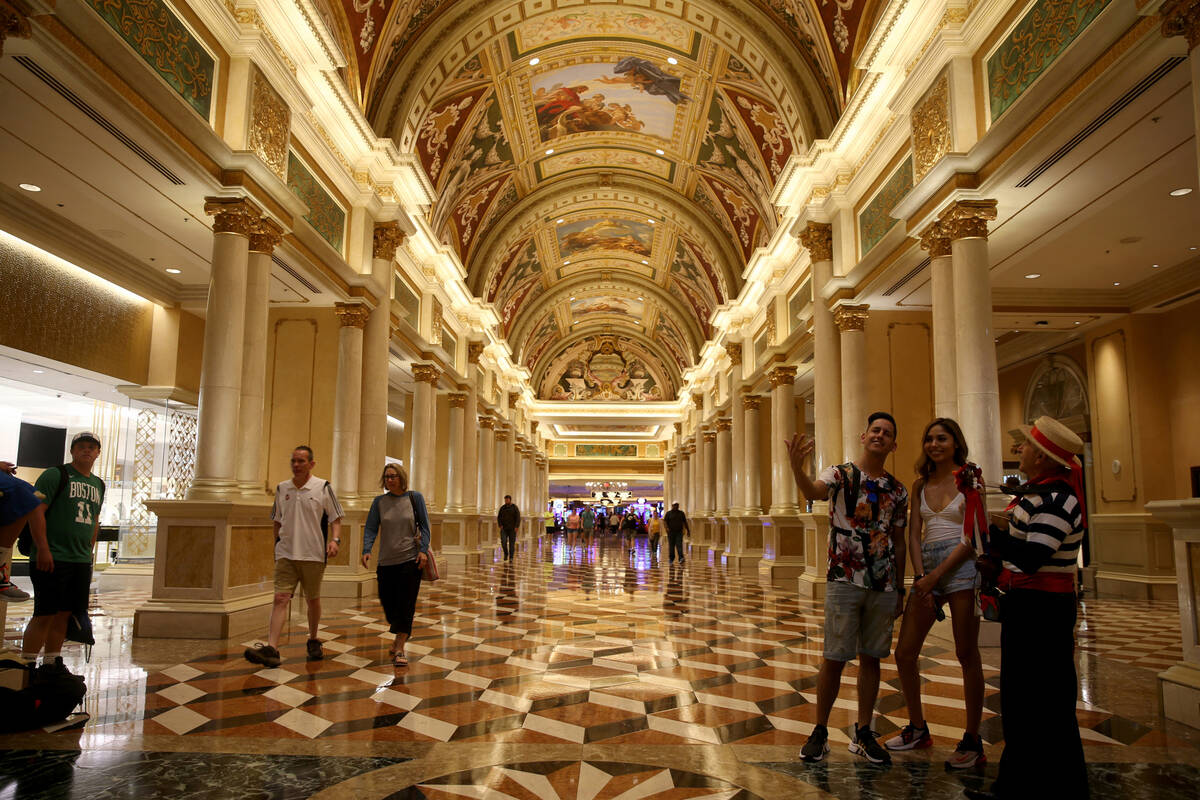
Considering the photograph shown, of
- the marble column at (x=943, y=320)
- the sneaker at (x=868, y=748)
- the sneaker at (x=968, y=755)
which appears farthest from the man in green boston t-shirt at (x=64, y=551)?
the marble column at (x=943, y=320)

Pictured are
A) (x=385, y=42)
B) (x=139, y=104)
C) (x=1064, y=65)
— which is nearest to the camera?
(x=1064, y=65)

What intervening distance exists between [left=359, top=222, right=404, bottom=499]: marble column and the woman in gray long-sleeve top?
5442 millimetres

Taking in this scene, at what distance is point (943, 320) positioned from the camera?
7.57m

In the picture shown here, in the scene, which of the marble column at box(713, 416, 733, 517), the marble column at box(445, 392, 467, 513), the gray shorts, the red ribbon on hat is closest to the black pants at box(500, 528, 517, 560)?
the marble column at box(445, 392, 467, 513)

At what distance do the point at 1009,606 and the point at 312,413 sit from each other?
10117 mm

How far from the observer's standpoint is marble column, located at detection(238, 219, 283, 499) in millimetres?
7531

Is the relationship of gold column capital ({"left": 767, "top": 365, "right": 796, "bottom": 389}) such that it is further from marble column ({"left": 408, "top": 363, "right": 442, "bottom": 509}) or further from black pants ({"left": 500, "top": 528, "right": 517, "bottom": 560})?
black pants ({"left": 500, "top": 528, "right": 517, "bottom": 560})

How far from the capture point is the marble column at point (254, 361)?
24.7 feet

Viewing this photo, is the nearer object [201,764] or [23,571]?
[201,764]

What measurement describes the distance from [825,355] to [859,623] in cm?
822

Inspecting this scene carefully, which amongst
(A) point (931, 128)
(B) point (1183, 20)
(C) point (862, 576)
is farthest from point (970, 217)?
(C) point (862, 576)

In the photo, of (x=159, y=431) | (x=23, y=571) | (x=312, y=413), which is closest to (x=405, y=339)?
(x=312, y=413)

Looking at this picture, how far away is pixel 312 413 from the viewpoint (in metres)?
11.2

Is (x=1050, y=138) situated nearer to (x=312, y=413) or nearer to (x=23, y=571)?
(x=312, y=413)
